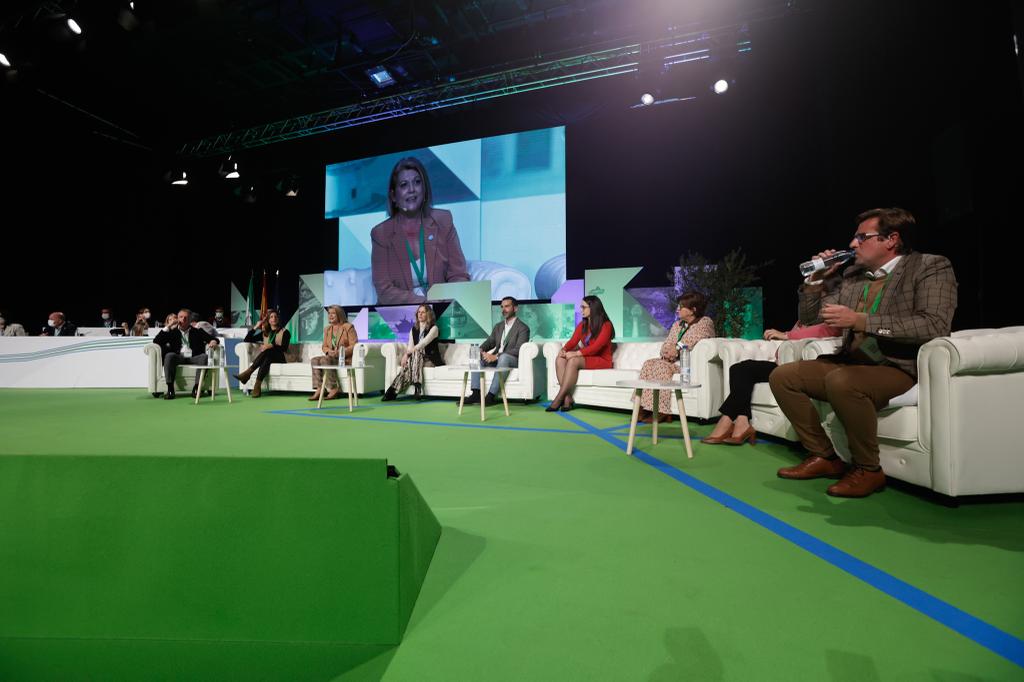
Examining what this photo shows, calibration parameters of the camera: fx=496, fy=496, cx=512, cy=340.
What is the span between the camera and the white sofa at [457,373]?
5094 millimetres

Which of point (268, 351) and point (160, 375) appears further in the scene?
point (160, 375)

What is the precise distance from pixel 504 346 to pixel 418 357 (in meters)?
1.02

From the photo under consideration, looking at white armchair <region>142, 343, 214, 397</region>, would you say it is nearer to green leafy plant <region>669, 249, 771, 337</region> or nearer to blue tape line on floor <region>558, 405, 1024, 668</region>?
green leafy plant <region>669, 249, 771, 337</region>

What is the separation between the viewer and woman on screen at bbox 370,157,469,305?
305 inches

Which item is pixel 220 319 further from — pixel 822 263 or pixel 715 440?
pixel 822 263

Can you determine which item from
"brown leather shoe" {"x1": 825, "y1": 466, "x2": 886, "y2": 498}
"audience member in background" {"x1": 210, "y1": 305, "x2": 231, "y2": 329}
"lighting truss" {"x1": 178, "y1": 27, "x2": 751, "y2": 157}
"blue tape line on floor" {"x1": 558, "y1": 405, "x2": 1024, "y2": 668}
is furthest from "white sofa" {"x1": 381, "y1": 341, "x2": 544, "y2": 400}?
"audience member in background" {"x1": 210, "y1": 305, "x2": 231, "y2": 329}

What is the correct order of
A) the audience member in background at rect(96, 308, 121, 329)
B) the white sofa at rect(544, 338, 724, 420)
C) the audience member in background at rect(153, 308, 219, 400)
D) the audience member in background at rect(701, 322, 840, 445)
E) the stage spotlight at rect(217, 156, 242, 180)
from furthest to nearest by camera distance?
the audience member in background at rect(96, 308, 121, 329) < the stage spotlight at rect(217, 156, 242, 180) < the audience member in background at rect(153, 308, 219, 400) < the white sofa at rect(544, 338, 724, 420) < the audience member in background at rect(701, 322, 840, 445)

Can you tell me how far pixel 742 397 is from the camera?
10.1 ft

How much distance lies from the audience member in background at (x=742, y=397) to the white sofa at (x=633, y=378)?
0.83ft

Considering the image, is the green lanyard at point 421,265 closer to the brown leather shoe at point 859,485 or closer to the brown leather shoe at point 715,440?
the brown leather shoe at point 715,440

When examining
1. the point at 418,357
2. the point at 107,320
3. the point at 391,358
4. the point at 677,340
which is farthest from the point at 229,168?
the point at 677,340

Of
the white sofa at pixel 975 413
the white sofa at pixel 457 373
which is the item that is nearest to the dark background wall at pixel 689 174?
the white sofa at pixel 975 413

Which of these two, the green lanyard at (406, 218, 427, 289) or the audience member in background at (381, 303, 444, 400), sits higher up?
the green lanyard at (406, 218, 427, 289)

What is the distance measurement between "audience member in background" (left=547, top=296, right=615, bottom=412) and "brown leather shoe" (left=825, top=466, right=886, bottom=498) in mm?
2727
